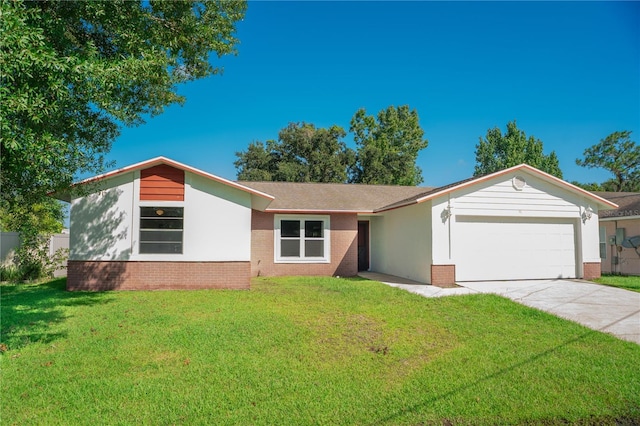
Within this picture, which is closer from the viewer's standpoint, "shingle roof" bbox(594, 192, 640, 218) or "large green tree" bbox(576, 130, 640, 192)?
"shingle roof" bbox(594, 192, 640, 218)

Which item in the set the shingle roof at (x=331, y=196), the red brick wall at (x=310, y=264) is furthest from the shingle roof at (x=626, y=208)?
the red brick wall at (x=310, y=264)

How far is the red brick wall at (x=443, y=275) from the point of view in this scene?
466 inches

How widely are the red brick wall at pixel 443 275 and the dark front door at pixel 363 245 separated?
19.1 ft

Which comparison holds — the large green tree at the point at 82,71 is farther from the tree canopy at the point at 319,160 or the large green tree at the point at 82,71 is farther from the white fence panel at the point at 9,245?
the tree canopy at the point at 319,160

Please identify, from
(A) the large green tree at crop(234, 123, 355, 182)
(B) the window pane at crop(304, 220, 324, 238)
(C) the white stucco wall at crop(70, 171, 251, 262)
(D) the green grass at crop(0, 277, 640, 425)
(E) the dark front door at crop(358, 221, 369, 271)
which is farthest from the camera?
(A) the large green tree at crop(234, 123, 355, 182)

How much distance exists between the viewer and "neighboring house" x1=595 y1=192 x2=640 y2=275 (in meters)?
15.2

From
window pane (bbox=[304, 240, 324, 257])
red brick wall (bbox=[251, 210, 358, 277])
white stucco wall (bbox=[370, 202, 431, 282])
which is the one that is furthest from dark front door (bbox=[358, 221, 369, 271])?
window pane (bbox=[304, 240, 324, 257])

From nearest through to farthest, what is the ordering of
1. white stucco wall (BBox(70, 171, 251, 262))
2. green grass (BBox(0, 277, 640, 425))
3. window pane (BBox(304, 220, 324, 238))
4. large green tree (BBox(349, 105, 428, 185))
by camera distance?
green grass (BBox(0, 277, 640, 425))
white stucco wall (BBox(70, 171, 251, 262))
window pane (BBox(304, 220, 324, 238))
large green tree (BBox(349, 105, 428, 185))

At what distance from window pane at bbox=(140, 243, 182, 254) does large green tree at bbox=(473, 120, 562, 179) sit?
3605 cm

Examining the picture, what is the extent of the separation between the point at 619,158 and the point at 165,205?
43.9 metres

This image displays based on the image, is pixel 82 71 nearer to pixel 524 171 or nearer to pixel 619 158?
pixel 524 171

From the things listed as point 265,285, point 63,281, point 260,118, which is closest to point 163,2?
point 265,285

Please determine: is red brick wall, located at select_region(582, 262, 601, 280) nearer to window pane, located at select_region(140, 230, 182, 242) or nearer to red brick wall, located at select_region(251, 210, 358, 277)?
red brick wall, located at select_region(251, 210, 358, 277)

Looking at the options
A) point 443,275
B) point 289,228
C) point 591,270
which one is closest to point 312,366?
point 443,275
